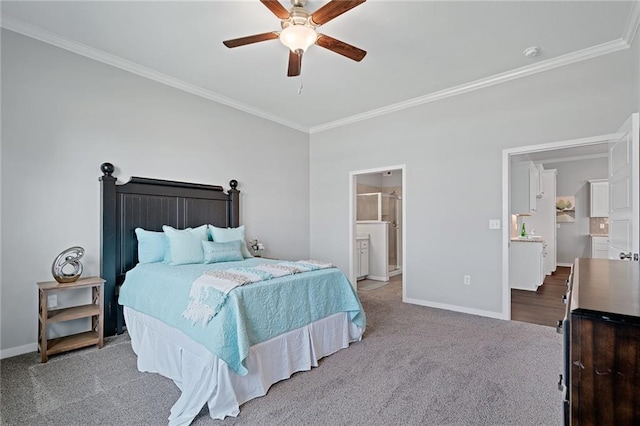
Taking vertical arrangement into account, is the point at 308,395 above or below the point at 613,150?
below

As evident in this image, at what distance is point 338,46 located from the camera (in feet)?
8.10

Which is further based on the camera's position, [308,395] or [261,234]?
[261,234]

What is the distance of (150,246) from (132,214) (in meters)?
0.43

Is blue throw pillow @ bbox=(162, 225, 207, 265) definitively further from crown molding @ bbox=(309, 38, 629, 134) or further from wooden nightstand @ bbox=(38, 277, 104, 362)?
crown molding @ bbox=(309, 38, 629, 134)

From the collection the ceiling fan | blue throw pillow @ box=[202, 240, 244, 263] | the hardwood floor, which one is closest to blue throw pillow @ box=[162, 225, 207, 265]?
blue throw pillow @ box=[202, 240, 244, 263]

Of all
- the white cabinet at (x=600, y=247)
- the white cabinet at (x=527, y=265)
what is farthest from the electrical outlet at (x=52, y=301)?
the white cabinet at (x=600, y=247)

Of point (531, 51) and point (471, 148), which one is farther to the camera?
point (471, 148)

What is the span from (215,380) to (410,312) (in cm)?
270

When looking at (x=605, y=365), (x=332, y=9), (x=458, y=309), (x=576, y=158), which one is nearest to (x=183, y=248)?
(x=332, y=9)

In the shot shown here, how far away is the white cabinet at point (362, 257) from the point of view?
5.90m

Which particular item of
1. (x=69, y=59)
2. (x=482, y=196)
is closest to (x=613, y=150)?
(x=482, y=196)

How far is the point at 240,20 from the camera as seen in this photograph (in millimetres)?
2643

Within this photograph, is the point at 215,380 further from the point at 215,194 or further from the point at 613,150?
the point at 613,150

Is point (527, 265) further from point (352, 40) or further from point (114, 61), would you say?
point (114, 61)
